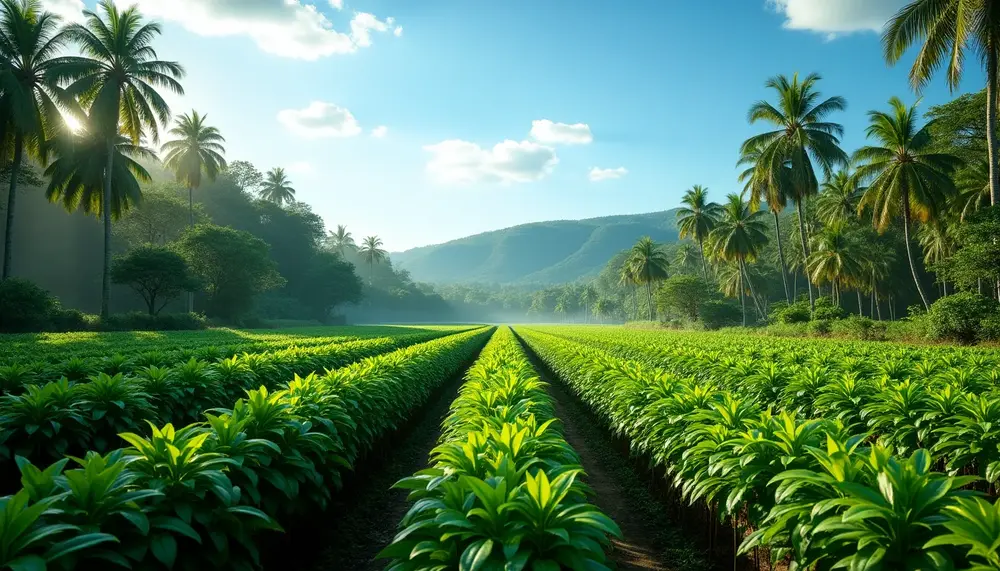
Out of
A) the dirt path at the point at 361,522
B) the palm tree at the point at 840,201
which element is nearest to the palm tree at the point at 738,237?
the palm tree at the point at 840,201

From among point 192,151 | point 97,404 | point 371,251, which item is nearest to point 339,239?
point 371,251

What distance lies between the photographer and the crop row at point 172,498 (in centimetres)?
195

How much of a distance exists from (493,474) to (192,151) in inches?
1915

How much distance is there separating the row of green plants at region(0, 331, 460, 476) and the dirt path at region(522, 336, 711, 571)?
4514mm

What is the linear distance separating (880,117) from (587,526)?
3142 cm

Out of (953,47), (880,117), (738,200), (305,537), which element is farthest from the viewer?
(738,200)

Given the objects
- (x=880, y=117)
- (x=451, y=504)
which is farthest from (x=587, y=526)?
(x=880, y=117)

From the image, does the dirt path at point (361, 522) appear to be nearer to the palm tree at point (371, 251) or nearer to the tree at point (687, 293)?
the tree at point (687, 293)

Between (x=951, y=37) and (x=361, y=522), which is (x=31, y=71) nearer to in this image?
(x=361, y=522)

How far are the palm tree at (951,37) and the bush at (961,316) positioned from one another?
3.54 metres

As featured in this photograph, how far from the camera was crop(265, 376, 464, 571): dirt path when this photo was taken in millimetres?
4090

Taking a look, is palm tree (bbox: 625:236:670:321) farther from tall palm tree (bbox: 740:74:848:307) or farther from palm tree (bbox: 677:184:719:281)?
tall palm tree (bbox: 740:74:848:307)

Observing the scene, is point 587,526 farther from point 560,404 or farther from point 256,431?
point 560,404

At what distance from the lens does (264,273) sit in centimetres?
4100
